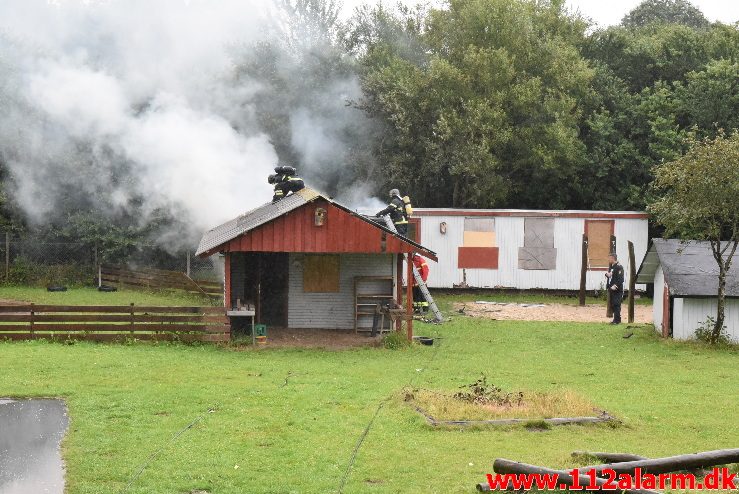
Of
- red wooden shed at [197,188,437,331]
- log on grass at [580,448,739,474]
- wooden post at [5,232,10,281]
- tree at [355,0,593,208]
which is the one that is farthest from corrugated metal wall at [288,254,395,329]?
log on grass at [580,448,739,474]

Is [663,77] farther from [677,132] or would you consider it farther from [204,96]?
[204,96]

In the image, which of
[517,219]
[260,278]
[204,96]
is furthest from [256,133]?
[260,278]

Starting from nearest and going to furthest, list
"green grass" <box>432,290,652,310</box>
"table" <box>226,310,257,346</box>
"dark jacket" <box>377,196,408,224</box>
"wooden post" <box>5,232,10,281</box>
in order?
"table" <box>226,310,257,346</box>, "dark jacket" <box>377,196,408,224</box>, "green grass" <box>432,290,652,310</box>, "wooden post" <box>5,232,10,281</box>

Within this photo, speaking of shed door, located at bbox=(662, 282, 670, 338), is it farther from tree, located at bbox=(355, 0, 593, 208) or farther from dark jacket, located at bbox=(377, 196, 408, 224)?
tree, located at bbox=(355, 0, 593, 208)

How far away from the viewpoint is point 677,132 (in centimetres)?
3812

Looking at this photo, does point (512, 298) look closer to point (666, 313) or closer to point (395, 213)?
point (395, 213)

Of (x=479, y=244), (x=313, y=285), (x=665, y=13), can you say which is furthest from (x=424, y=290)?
(x=665, y=13)

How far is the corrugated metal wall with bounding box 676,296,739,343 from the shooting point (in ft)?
71.2

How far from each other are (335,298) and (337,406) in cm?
1023

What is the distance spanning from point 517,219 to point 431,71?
8.08m

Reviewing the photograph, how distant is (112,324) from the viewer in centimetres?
2073

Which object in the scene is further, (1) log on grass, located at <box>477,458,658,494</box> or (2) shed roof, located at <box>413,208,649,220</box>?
(2) shed roof, located at <box>413,208,649,220</box>

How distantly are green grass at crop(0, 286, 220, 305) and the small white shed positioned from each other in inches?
562

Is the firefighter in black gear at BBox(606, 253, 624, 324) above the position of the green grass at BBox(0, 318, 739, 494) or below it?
above
